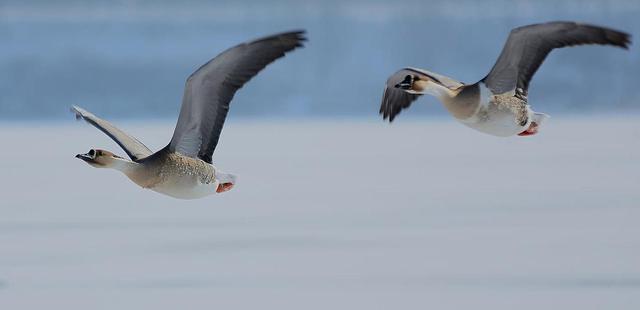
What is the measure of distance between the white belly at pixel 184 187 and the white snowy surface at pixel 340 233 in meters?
0.48

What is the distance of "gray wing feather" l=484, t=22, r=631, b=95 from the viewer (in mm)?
6156

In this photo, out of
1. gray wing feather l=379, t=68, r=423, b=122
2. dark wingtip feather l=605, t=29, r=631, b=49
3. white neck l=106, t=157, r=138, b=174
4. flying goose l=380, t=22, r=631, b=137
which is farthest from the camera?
gray wing feather l=379, t=68, r=423, b=122

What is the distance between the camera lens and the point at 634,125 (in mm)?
16281

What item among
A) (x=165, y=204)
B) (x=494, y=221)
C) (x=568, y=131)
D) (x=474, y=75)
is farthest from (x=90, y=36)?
(x=494, y=221)

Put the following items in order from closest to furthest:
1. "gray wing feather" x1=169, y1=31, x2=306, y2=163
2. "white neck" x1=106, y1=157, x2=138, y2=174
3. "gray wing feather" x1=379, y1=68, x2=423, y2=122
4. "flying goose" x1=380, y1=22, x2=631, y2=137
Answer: "gray wing feather" x1=169, y1=31, x2=306, y2=163
"white neck" x1=106, y1=157, x2=138, y2=174
"flying goose" x1=380, y1=22, x2=631, y2=137
"gray wing feather" x1=379, y1=68, x2=423, y2=122

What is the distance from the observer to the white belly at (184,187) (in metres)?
5.90

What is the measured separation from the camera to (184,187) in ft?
19.5

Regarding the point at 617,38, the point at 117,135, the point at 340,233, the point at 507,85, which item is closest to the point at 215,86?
the point at 117,135

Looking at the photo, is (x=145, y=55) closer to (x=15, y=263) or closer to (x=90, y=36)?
(x=90, y=36)

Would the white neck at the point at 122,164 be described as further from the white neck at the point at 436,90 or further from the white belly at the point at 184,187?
the white neck at the point at 436,90

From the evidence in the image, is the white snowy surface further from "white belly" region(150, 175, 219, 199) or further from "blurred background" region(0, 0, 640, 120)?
"blurred background" region(0, 0, 640, 120)

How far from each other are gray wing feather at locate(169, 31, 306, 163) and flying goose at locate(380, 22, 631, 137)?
2.66ft

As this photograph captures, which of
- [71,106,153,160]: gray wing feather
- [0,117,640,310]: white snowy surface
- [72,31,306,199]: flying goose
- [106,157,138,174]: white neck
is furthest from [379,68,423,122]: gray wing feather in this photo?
[106,157,138,174]: white neck

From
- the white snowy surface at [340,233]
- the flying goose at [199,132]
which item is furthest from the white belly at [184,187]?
the white snowy surface at [340,233]
